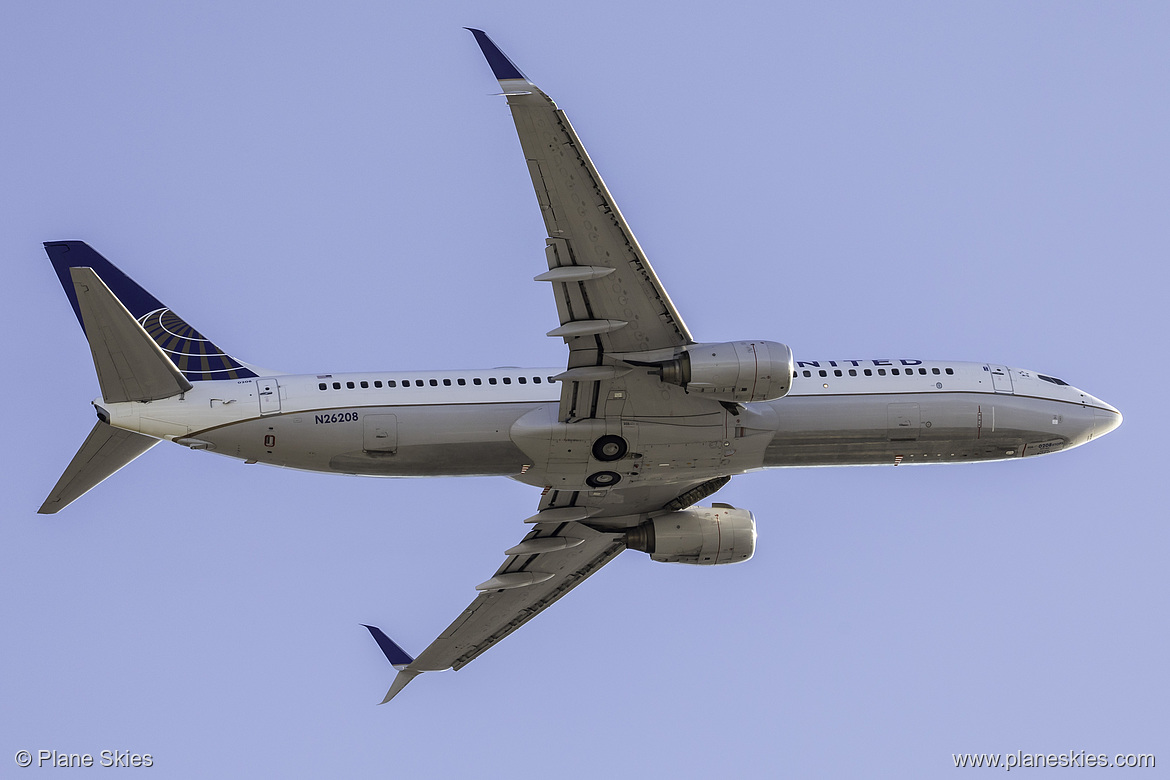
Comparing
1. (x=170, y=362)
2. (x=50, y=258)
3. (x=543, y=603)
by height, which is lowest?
(x=543, y=603)

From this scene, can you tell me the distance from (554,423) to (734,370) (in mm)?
5020

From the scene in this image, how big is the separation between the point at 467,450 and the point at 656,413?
5.14m

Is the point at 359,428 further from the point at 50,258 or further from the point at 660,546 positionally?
the point at 660,546

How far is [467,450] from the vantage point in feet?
123

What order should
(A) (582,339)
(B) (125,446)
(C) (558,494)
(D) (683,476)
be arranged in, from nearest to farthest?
(A) (582,339)
(B) (125,446)
(D) (683,476)
(C) (558,494)

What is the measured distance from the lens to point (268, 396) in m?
36.7

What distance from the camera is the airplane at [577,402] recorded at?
108 feet

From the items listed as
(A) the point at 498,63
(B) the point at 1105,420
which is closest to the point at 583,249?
(A) the point at 498,63

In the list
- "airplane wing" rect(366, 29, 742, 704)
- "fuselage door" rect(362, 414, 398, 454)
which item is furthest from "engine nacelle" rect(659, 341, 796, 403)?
"fuselage door" rect(362, 414, 398, 454)

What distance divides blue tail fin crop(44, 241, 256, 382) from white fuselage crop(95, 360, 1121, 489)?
3.89 feet

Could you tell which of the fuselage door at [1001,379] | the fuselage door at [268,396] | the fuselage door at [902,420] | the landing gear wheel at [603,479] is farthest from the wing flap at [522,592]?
the fuselage door at [1001,379]

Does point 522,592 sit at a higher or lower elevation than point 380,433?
lower

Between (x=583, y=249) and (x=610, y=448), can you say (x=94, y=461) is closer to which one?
(x=610, y=448)

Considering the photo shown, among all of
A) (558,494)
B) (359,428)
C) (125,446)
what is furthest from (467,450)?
(125,446)
